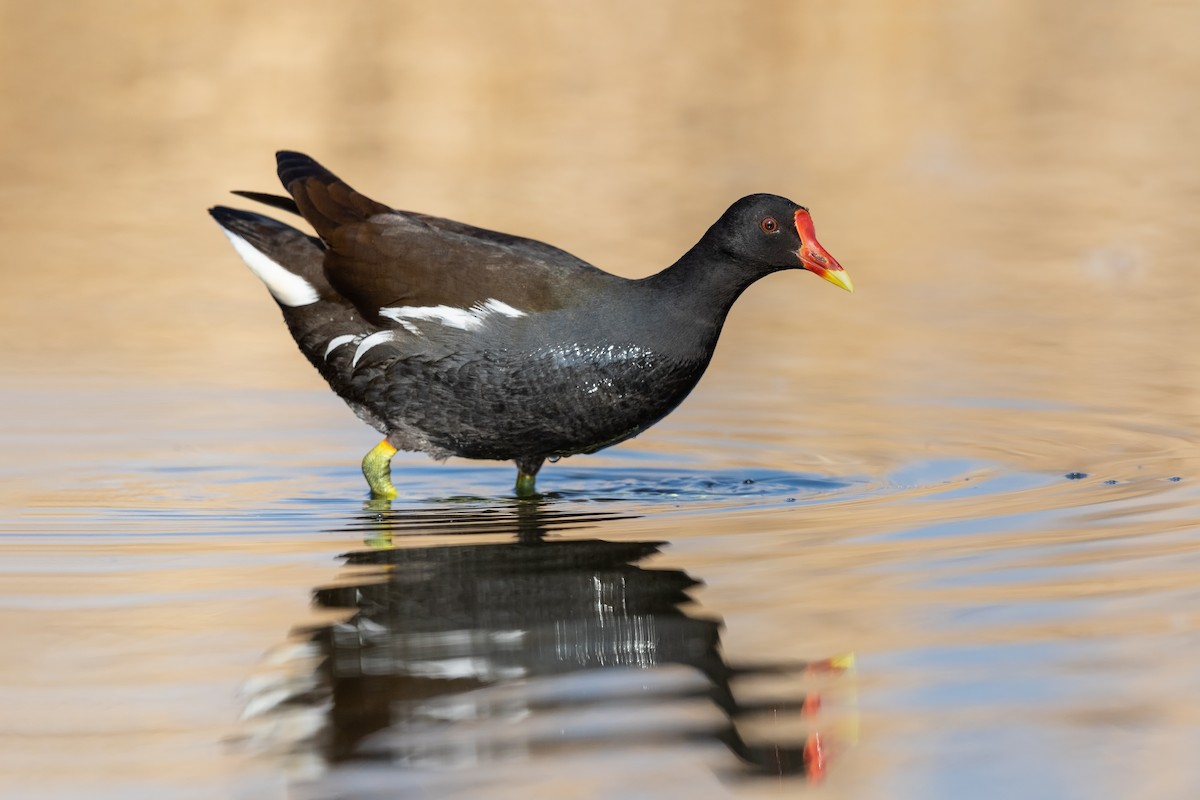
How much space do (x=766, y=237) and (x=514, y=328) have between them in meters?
0.85

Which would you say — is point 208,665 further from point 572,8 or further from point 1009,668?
point 572,8

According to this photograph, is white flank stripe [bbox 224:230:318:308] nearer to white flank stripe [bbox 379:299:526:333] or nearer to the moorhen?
the moorhen

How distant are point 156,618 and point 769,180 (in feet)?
29.9

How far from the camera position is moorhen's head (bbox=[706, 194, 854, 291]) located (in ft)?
19.2

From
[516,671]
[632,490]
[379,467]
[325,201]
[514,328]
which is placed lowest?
[516,671]

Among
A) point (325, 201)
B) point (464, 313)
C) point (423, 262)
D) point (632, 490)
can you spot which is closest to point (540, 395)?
point (464, 313)

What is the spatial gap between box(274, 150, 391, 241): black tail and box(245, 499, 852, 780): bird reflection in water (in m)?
1.70

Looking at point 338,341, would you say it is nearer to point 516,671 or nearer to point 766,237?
point 766,237

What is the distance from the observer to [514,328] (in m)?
5.82

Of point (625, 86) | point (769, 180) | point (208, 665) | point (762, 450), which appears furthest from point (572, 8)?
point (208, 665)

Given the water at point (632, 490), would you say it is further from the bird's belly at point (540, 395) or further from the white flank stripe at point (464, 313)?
the white flank stripe at point (464, 313)

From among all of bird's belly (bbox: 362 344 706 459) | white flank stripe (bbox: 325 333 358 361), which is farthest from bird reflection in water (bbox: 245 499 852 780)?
white flank stripe (bbox: 325 333 358 361)

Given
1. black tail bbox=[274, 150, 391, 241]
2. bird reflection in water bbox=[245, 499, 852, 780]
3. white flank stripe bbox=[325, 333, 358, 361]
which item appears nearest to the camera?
bird reflection in water bbox=[245, 499, 852, 780]

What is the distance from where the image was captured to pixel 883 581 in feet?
14.8
